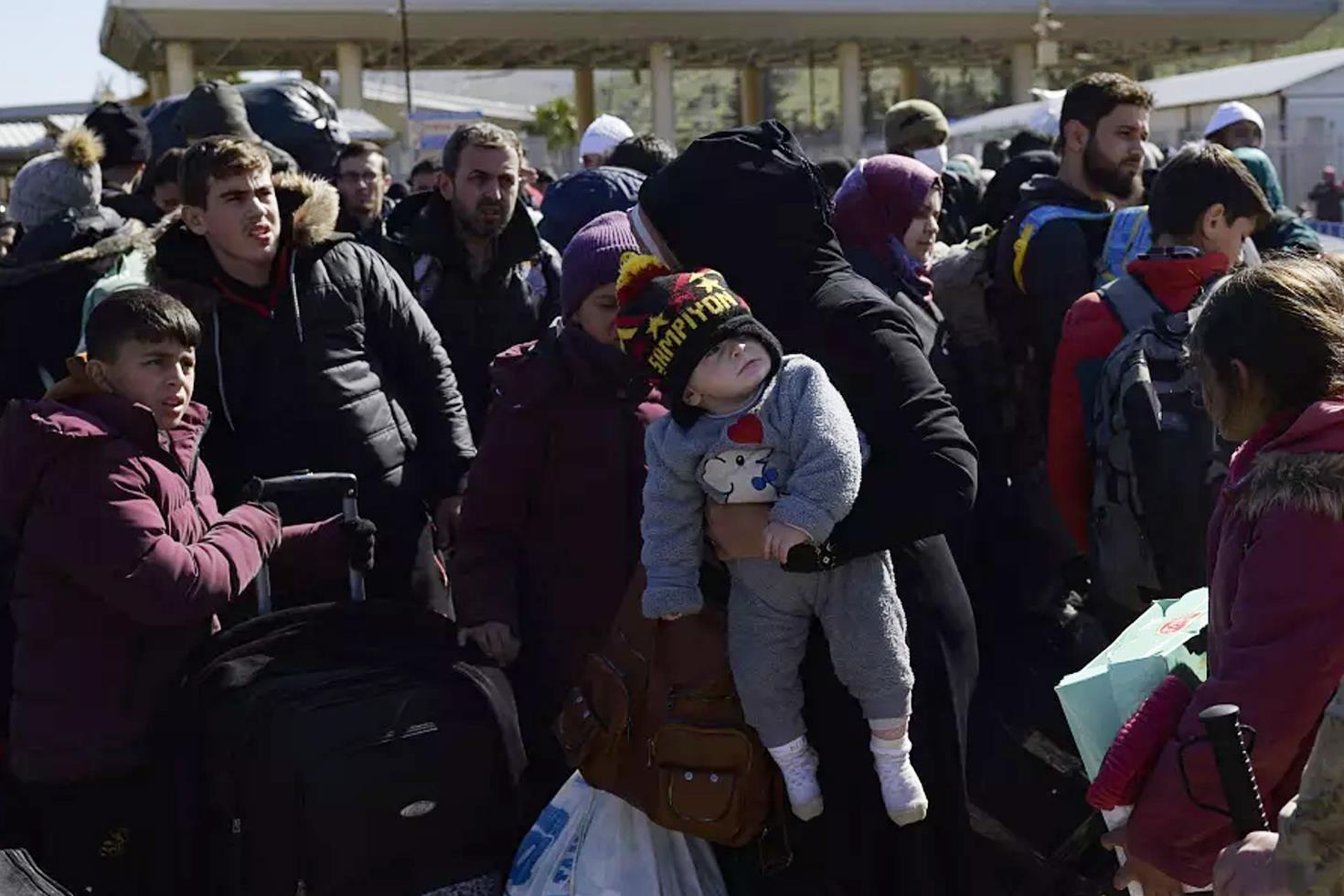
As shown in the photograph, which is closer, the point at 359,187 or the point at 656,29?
the point at 359,187

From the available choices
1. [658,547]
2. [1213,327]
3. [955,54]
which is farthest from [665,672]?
[955,54]

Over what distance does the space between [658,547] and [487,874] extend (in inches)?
38.9

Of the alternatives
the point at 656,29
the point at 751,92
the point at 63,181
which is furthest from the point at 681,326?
the point at 751,92

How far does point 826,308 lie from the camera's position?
3123mm

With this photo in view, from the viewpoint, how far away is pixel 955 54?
51938 millimetres

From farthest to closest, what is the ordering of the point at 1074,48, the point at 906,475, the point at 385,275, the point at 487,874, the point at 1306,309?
1. the point at 1074,48
2. the point at 385,275
3. the point at 487,874
4. the point at 906,475
5. the point at 1306,309

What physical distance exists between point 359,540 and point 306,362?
0.71 metres

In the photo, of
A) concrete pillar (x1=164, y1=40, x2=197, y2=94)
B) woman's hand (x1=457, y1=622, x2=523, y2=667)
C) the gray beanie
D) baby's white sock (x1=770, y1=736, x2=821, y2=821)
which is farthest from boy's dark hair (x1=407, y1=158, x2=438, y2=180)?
concrete pillar (x1=164, y1=40, x2=197, y2=94)

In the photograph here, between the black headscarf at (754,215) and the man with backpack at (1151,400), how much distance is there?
123cm

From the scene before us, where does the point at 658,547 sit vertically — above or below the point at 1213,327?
below

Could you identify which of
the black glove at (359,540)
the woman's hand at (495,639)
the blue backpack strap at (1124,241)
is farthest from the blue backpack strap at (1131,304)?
the black glove at (359,540)

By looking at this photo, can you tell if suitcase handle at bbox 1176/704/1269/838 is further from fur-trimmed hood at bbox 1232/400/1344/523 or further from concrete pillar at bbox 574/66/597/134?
concrete pillar at bbox 574/66/597/134

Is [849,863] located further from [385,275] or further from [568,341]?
[385,275]

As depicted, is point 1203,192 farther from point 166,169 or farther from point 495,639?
point 166,169
